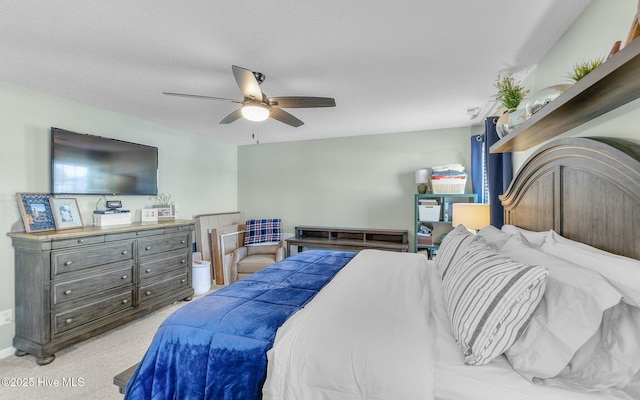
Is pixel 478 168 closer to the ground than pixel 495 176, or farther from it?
farther from it

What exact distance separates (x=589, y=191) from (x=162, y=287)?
372 centimetres

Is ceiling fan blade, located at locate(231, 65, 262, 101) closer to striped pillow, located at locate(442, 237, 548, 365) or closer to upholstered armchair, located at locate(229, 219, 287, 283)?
striped pillow, located at locate(442, 237, 548, 365)

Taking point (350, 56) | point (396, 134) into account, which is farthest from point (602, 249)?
point (396, 134)

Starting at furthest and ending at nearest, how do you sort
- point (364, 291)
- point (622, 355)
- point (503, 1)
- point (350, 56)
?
point (350, 56), point (364, 291), point (503, 1), point (622, 355)

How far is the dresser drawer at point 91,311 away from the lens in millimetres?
2230

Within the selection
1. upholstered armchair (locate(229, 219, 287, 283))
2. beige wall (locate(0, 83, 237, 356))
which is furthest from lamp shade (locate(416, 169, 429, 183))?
beige wall (locate(0, 83, 237, 356))

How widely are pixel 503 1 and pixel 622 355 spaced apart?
1.59 m

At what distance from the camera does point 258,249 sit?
4332 mm

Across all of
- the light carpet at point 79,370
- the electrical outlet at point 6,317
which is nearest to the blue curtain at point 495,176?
the light carpet at point 79,370

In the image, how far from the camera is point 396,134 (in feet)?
13.4

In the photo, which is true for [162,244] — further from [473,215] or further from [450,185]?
[450,185]

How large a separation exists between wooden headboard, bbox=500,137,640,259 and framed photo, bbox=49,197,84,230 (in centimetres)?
387

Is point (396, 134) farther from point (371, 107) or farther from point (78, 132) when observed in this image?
point (78, 132)

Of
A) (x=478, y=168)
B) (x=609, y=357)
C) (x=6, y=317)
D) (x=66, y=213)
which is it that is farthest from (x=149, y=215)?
(x=478, y=168)
